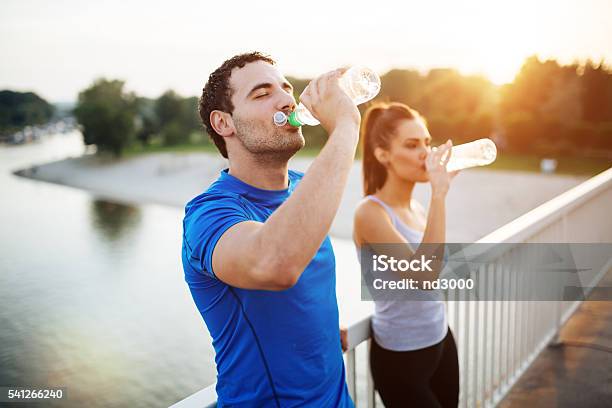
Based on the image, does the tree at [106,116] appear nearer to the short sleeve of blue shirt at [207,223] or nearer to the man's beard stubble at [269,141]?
the man's beard stubble at [269,141]

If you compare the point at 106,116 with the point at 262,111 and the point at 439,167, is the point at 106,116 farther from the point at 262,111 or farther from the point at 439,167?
the point at 262,111

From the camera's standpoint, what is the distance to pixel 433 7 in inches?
949

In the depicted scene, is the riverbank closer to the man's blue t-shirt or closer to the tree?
the tree

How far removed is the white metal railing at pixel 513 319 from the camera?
6.09 ft

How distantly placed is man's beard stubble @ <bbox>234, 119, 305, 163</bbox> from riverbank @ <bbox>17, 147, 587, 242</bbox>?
4680mm

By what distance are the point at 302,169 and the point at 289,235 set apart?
86.2 feet

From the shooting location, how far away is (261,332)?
100 cm

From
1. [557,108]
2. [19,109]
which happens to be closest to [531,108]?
[557,108]

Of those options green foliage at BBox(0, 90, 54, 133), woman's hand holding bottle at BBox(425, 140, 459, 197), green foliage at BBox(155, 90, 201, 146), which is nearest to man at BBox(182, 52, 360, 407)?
woman's hand holding bottle at BBox(425, 140, 459, 197)

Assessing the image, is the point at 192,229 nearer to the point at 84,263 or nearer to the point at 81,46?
the point at 84,263

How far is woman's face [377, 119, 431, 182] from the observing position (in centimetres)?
168

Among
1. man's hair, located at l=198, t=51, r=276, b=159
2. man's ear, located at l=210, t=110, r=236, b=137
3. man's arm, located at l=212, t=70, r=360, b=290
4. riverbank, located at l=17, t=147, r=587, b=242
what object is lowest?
riverbank, located at l=17, t=147, r=587, b=242

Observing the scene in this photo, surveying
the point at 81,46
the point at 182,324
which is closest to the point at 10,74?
the point at 81,46

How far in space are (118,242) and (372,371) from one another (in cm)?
1620
